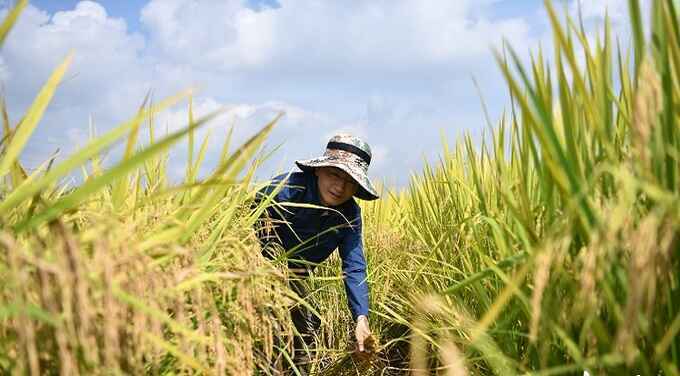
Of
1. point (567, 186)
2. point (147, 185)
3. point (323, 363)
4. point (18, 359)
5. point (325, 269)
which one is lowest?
point (323, 363)

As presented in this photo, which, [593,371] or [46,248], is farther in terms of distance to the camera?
[593,371]

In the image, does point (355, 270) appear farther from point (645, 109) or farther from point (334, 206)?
point (645, 109)

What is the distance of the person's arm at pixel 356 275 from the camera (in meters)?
2.46

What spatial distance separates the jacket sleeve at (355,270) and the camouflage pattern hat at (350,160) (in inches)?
7.5

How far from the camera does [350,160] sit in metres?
2.56

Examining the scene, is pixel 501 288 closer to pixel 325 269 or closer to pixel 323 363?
pixel 323 363

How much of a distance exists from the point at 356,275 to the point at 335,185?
15.8 inches

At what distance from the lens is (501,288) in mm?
1705

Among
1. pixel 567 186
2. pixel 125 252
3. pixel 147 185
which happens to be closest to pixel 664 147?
pixel 567 186

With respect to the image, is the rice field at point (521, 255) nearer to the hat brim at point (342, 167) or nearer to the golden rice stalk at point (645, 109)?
the golden rice stalk at point (645, 109)

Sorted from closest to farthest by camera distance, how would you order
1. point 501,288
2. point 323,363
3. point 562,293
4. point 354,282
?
1. point 562,293
2. point 501,288
3. point 354,282
4. point 323,363

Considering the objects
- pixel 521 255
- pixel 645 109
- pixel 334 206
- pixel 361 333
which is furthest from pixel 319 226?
pixel 645 109

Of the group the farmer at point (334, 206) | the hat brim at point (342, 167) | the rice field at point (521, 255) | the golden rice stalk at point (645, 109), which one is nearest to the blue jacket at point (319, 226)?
the farmer at point (334, 206)

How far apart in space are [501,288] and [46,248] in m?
1.23
